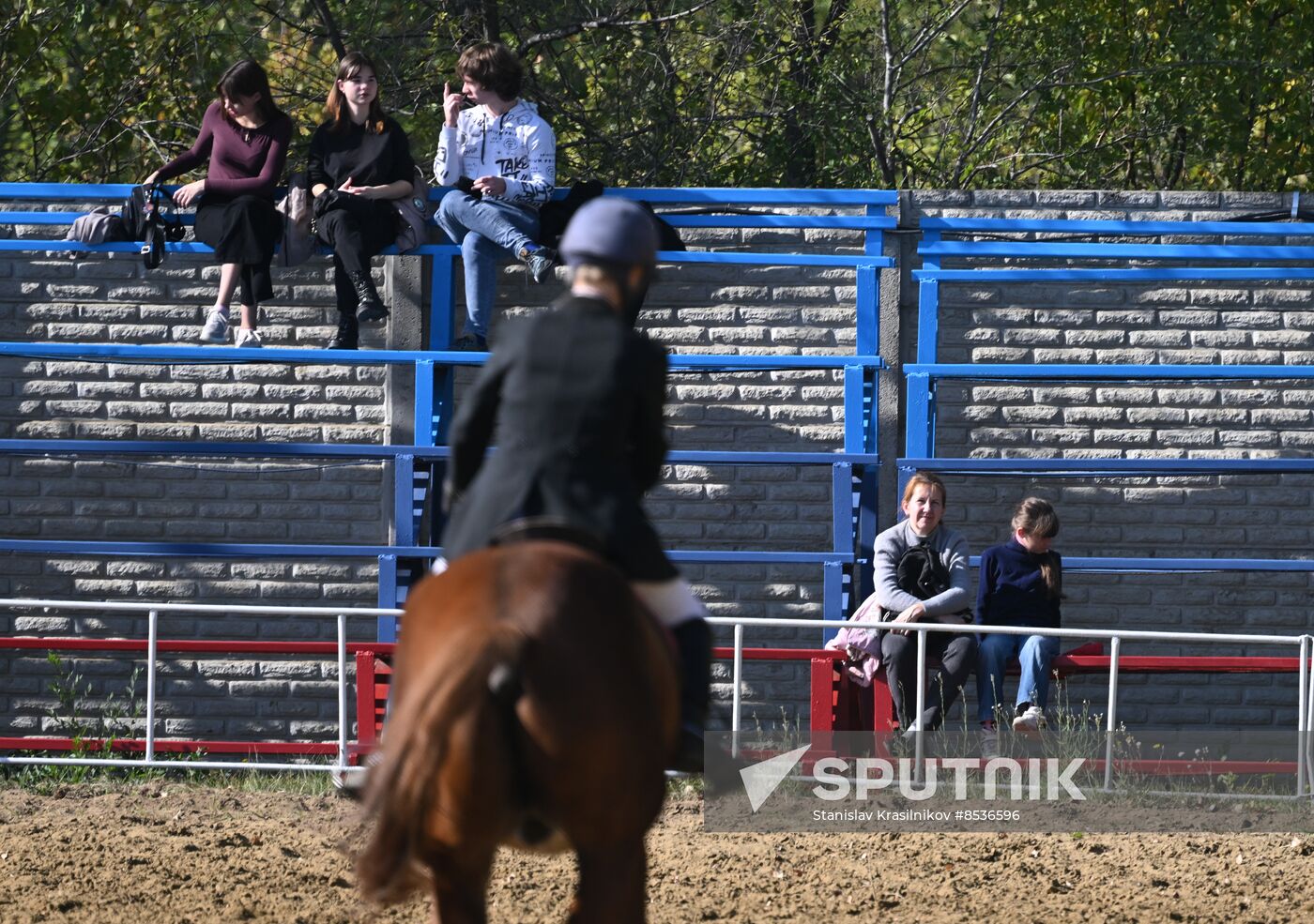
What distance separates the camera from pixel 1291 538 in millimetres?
10289

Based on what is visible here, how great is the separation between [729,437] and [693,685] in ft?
20.3

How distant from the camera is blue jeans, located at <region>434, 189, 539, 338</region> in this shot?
30.8 ft

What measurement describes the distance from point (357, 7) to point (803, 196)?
4364 mm

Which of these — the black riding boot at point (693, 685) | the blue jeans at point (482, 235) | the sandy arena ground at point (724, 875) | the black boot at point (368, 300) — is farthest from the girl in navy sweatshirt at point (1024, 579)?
the black riding boot at point (693, 685)

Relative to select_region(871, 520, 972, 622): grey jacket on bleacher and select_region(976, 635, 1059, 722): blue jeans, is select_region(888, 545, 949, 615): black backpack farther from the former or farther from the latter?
select_region(976, 635, 1059, 722): blue jeans

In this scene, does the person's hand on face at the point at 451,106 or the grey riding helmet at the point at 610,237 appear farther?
the person's hand on face at the point at 451,106

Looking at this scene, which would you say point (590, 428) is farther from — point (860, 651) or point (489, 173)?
point (489, 173)

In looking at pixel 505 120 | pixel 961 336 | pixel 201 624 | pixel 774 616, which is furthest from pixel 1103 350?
pixel 201 624

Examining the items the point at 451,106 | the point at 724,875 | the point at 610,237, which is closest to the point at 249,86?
the point at 451,106

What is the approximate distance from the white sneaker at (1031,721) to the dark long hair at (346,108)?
16.1 ft

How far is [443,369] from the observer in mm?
9555

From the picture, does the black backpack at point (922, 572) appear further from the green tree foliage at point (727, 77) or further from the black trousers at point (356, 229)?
the green tree foliage at point (727, 77)

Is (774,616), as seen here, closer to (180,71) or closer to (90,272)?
(90,272)

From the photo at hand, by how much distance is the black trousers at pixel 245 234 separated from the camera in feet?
30.8
